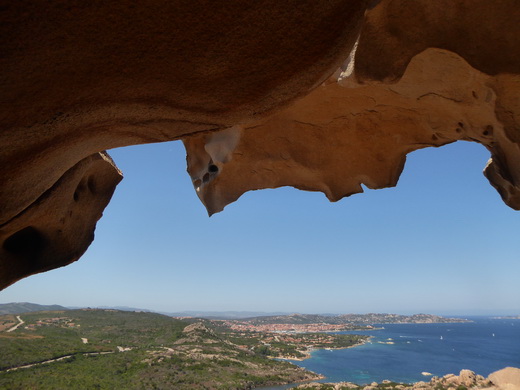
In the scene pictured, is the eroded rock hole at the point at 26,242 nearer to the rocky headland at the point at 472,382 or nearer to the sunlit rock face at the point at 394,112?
the sunlit rock face at the point at 394,112

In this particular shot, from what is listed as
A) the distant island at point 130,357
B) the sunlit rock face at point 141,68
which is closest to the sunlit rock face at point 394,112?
the sunlit rock face at point 141,68

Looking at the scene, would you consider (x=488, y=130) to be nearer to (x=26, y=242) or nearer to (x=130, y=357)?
(x=26, y=242)

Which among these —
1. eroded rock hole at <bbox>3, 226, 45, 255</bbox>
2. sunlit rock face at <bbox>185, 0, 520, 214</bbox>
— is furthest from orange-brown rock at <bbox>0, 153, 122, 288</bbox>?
sunlit rock face at <bbox>185, 0, 520, 214</bbox>

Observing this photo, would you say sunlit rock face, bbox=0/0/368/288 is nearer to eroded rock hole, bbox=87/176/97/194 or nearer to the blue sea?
eroded rock hole, bbox=87/176/97/194

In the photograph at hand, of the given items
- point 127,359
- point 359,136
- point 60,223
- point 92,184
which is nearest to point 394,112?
point 359,136

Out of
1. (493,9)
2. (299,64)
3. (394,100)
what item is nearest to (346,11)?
(299,64)

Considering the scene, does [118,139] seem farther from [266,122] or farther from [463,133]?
[463,133]
